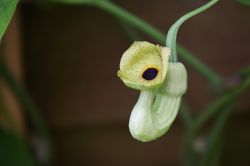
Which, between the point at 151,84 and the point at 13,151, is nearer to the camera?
the point at 151,84

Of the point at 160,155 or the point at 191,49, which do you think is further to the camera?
the point at 160,155

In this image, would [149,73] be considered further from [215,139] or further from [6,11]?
[215,139]

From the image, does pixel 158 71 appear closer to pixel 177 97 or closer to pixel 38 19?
pixel 177 97

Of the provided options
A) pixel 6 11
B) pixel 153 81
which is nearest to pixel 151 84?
pixel 153 81

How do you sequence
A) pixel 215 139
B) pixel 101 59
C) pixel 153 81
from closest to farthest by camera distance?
pixel 153 81 → pixel 215 139 → pixel 101 59

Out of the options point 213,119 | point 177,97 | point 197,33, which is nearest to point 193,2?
point 197,33

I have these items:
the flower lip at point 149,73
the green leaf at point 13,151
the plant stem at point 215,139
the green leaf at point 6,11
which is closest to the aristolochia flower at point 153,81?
the flower lip at point 149,73
